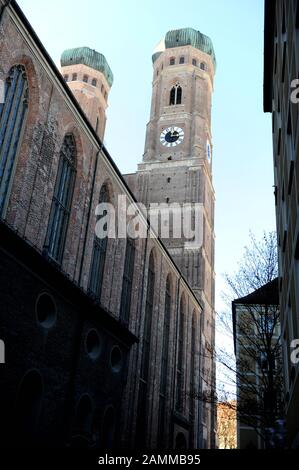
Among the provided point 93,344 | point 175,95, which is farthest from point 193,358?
point 175,95

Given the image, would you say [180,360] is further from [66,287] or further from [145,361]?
[66,287]

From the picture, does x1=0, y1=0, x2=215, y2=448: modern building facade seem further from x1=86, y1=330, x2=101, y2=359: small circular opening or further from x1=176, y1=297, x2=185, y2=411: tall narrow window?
x1=176, y1=297, x2=185, y2=411: tall narrow window

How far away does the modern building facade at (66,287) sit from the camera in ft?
43.7

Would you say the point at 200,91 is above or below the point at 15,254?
above

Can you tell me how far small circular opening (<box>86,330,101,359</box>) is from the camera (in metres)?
16.6

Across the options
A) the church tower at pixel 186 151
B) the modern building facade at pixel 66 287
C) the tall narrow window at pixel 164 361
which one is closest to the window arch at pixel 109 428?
the modern building facade at pixel 66 287

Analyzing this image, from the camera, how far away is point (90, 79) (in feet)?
191

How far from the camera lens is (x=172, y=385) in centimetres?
3253

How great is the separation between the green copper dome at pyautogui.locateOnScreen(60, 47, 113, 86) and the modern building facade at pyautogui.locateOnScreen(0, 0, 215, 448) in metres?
33.3

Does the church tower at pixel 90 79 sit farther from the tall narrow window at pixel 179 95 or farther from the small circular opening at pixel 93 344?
the small circular opening at pixel 93 344

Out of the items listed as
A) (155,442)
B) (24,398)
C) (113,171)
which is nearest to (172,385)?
(155,442)

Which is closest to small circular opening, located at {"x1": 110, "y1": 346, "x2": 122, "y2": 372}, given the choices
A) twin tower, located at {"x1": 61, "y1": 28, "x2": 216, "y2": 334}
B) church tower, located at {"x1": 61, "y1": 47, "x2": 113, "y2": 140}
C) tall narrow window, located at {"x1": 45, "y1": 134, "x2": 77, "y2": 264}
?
tall narrow window, located at {"x1": 45, "y1": 134, "x2": 77, "y2": 264}

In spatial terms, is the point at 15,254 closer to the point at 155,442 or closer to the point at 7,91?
the point at 7,91

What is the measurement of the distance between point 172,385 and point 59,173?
57.4ft
